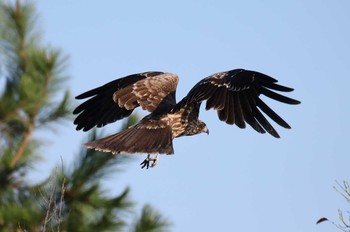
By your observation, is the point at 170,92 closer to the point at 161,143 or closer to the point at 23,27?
the point at 161,143

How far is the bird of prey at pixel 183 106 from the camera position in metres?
9.51

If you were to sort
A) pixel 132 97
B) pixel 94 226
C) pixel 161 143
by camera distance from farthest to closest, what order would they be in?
pixel 94 226 → pixel 132 97 → pixel 161 143

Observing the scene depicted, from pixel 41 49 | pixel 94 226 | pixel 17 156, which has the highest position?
pixel 41 49

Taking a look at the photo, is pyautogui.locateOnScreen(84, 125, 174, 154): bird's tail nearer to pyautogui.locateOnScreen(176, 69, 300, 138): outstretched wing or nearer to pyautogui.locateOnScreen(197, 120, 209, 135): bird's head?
pyautogui.locateOnScreen(176, 69, 300, 138): outstretched wing

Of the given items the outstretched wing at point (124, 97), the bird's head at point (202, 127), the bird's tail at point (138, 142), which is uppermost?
the outstretched wing at point (124, 97)

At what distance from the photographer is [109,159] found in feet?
48.5

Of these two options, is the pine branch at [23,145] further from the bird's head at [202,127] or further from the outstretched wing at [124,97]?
the bird's head at [202,127]

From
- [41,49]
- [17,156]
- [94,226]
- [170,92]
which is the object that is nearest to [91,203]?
[94,226]

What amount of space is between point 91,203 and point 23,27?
2626mm

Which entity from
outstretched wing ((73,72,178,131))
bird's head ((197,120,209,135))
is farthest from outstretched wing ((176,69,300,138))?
bird's head ((197,120,209,135))

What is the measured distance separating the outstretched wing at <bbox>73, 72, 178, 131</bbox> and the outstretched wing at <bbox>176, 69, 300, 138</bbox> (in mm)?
590

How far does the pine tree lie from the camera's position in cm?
1448

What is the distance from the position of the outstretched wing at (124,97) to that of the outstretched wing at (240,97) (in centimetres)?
59

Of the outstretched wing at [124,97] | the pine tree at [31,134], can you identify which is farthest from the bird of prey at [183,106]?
the pine tree at [31,134]
